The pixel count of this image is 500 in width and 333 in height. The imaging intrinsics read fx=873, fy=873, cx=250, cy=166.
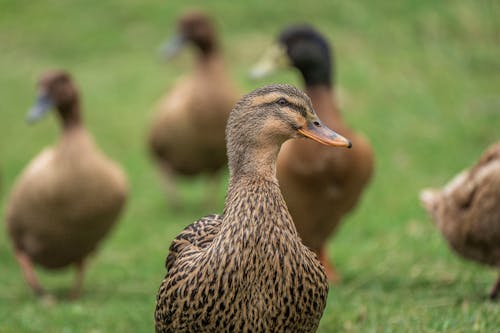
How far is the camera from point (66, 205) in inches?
275

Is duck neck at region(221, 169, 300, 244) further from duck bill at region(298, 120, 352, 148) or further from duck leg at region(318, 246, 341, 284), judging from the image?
duck leg at region(318, 246, 341, 284)

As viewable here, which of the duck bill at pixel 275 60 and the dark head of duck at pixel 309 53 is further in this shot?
the duck bill at pixel 275 60

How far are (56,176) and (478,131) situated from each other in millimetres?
5699

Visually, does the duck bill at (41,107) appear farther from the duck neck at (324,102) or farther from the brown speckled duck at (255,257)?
the brown speckled duck at (255,257)

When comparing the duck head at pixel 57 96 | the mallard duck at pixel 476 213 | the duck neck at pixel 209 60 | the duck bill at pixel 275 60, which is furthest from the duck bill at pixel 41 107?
the mallard duck at pixel 476 213

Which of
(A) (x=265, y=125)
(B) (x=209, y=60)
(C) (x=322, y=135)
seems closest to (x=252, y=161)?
(A) (x=265, y=125)

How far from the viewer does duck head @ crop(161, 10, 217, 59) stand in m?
10.3

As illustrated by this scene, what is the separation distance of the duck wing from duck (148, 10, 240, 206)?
5.57 m

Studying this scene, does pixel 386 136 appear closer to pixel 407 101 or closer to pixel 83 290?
pixel 407 101

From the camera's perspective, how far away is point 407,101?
1184cm

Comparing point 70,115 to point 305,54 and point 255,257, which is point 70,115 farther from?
point 255,257

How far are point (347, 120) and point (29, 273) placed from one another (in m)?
5.51

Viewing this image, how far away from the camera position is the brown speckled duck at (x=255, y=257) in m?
3.61

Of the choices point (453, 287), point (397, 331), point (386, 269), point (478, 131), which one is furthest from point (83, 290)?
point (478, 131)
